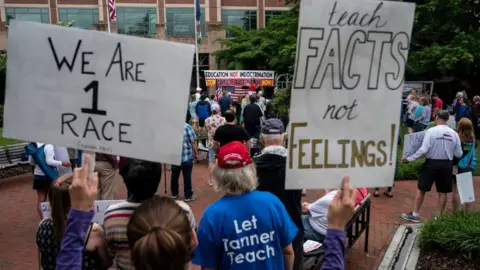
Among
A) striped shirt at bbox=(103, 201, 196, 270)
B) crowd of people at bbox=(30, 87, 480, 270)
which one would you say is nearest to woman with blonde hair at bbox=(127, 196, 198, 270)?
crowd of people at bbox=(30, 87, 480, 270)

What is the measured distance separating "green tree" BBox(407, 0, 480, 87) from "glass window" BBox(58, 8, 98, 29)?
25951 millimetres

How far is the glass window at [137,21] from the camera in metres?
36.9

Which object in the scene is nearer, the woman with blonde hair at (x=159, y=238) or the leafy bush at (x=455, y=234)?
the woman with blonde hair at (x=159, y=238)

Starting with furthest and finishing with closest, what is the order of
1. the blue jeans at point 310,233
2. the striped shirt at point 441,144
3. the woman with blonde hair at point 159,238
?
the striped shirt at point 441,144 → the blue jeans at point 310,233 → the woman with blonde hair at point 159,238

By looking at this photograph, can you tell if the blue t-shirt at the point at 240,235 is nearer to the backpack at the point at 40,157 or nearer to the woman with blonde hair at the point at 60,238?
the woman with blonde hair at the point at 60,238

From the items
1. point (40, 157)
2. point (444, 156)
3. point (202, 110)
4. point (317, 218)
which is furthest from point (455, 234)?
point (202, 110)

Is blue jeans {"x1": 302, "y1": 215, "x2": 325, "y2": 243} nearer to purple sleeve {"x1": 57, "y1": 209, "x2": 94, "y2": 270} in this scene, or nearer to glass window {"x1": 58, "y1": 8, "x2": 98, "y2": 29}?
purple sleeve {"x1": 57, "y1": 209, "x2": 94, "y2": 270}

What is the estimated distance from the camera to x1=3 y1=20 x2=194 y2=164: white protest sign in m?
2.12

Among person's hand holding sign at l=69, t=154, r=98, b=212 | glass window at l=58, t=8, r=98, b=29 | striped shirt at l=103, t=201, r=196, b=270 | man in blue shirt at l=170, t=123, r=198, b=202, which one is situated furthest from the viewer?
glass window at l=58, t=8, r=98, b=29

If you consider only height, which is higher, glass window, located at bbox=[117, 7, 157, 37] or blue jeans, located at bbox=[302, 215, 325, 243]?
glass window, located at bbox=[117, 7, 157, 37]

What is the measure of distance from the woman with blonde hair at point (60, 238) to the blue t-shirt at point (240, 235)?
0.54 m

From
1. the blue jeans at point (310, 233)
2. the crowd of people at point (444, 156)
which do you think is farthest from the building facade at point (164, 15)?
the blue jeans at point (310, 233)

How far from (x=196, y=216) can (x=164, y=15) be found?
3297 centimetres

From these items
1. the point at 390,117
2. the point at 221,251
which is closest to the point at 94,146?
the point at 221,251
